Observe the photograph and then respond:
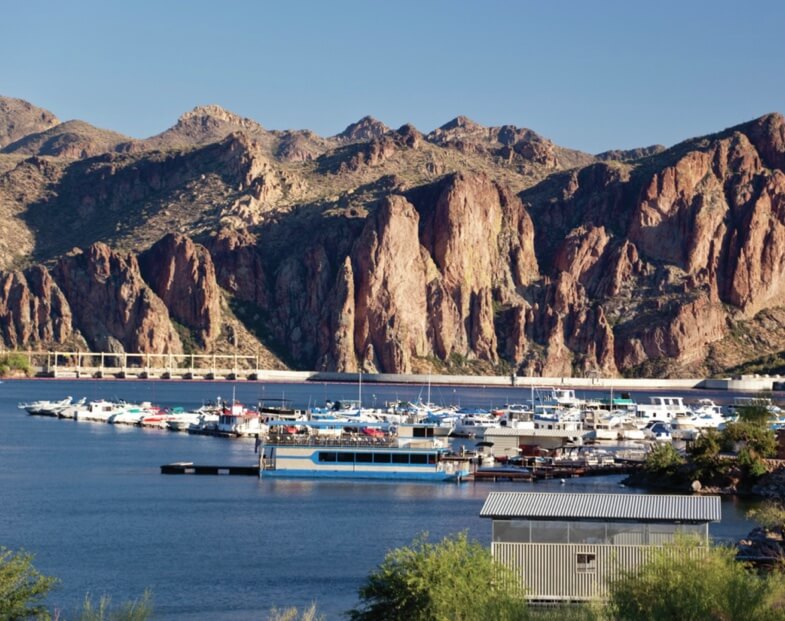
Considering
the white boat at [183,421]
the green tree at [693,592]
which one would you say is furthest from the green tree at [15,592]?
the white boat at [183,421]

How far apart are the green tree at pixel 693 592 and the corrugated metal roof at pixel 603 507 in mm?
8862

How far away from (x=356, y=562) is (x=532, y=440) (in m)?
73.4

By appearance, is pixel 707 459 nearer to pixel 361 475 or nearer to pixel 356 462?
pixel 361 475

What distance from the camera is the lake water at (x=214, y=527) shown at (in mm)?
65938

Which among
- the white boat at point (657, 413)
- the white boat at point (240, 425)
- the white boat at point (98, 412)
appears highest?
the white boat at point (657, 413)

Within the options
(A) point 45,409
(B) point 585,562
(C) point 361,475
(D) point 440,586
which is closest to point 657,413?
(A) point 45,409

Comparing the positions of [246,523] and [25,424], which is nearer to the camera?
[246,523]

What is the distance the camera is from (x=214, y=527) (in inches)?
3364

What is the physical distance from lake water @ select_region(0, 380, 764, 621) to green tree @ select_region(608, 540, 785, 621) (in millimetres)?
20816

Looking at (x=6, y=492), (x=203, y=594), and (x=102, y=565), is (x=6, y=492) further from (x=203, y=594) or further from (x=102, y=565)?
(x=203, y=594)

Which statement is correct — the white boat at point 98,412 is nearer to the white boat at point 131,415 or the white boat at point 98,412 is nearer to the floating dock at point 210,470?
the white boat at point 131,415

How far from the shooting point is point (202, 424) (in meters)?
170

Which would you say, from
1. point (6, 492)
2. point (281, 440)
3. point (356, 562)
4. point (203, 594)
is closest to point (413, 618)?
point (203, 594)

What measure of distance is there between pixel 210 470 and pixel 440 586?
73.6 m
